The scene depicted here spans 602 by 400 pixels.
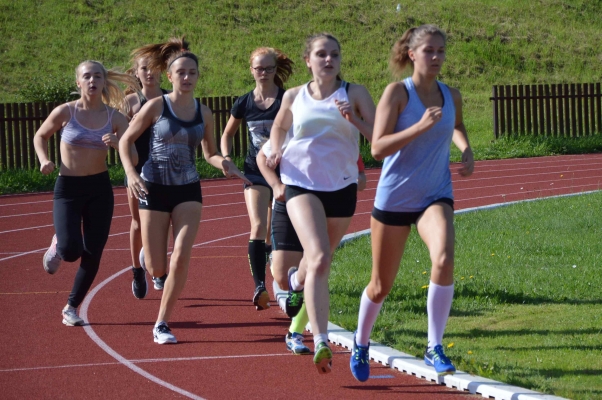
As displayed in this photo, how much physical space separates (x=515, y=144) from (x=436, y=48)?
21.4 meters

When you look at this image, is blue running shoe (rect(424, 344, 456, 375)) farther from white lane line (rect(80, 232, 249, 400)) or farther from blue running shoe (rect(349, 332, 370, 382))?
white lane line (rect(80, 232, 249, 400))

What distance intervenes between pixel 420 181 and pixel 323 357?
113cm

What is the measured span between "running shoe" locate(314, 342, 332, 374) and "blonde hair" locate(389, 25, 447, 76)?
5.66ft

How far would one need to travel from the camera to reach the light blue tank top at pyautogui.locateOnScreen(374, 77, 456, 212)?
17.3 feet

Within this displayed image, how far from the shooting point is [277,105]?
7980 millimetres

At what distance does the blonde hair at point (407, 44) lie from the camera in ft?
17.6

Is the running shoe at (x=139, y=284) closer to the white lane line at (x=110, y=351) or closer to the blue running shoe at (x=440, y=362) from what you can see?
the white lane line at (x=110, y=351)

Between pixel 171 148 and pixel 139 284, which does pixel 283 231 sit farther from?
pixel 139 284

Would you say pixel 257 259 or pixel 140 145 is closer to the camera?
pixel 257 259

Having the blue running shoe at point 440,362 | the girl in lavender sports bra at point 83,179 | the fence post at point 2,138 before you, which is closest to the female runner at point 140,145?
the girl in lavender sports bra at point 83,179

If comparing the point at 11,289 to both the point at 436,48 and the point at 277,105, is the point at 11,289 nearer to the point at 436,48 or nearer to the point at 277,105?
the point at 277,105

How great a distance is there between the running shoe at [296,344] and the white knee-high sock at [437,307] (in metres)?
1.14

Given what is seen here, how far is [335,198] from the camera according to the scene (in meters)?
5.76

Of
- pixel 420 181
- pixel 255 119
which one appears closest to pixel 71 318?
pixel 255 119
